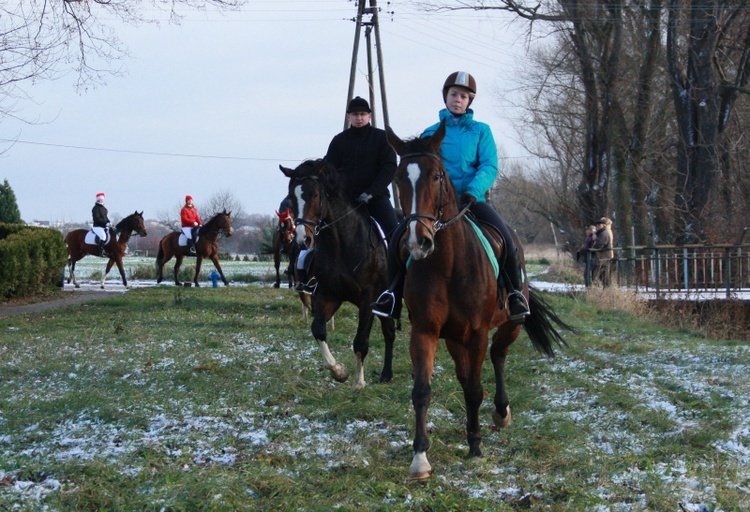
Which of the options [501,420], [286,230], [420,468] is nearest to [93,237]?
[286,230]

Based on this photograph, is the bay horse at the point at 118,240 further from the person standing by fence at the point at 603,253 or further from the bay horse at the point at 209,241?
the person standing by fence at the point at 603,253

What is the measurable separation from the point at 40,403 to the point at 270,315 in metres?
8.92

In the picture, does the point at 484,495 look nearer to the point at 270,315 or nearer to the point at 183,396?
the point at 183,396

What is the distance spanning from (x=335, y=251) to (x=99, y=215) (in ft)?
67.6

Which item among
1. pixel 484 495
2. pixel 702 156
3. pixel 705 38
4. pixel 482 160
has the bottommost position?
pixel 484 495

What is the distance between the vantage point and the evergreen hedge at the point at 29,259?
2083 cm

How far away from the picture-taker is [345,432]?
6383 mm

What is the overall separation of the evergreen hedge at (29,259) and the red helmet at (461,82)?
16848mm

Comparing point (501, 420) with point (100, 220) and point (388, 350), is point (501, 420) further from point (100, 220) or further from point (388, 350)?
point (100, 220)

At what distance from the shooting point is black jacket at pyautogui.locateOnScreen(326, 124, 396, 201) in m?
9.30

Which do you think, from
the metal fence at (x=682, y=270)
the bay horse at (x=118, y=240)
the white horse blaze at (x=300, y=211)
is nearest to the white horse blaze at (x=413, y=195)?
the white horse blaze at (x=300, y=211)

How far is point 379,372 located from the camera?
368 inches

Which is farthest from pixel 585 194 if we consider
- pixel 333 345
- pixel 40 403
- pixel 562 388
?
pixel 40 403

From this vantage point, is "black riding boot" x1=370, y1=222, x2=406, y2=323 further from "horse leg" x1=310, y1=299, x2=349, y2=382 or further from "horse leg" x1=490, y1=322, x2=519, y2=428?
"horse leg" x1=310, y1=299, x2=349, y2=382
